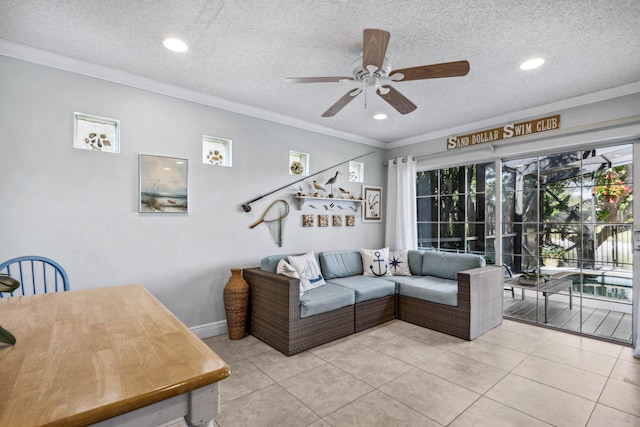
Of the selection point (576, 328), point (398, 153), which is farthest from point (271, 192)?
point (576, 328)

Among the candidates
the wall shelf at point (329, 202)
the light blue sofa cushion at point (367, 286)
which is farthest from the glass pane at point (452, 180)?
the light blue sofa cushion at point (367, 286)

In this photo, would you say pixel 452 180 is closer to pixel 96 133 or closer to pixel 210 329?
pixel 210 329

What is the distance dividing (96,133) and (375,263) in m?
3.38

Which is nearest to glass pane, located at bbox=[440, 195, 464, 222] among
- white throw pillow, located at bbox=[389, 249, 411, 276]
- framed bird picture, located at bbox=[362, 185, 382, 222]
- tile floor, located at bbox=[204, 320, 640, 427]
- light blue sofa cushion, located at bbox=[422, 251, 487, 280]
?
light blue sofa cushion, located at bbox=[422, 251, 487, 280]

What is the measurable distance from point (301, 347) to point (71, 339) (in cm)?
212

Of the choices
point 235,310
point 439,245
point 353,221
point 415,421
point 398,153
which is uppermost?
point 398,153

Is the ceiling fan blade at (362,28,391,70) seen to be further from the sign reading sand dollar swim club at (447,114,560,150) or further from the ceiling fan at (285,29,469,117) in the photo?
the sign reading sand dollar swim club at (447,114,560,150)

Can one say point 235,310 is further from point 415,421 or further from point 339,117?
point 339,117

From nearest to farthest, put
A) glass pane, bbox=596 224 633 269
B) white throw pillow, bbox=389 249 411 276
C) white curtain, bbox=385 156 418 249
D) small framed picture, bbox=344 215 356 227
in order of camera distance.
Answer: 1. glass pane, bbox=596 224 633 269
2. white throw pillow, bbox=389 249 411 276
3. small framed picture, bbox=344 215 356 227
4. white curtain, bbox=385 156 418 249

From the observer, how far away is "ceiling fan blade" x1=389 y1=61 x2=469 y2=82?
1.90m

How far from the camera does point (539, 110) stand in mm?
3422

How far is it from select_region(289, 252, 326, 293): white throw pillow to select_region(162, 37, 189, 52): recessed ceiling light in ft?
7.25

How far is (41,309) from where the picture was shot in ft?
4.35

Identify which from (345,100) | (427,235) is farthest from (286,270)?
(427,235)
